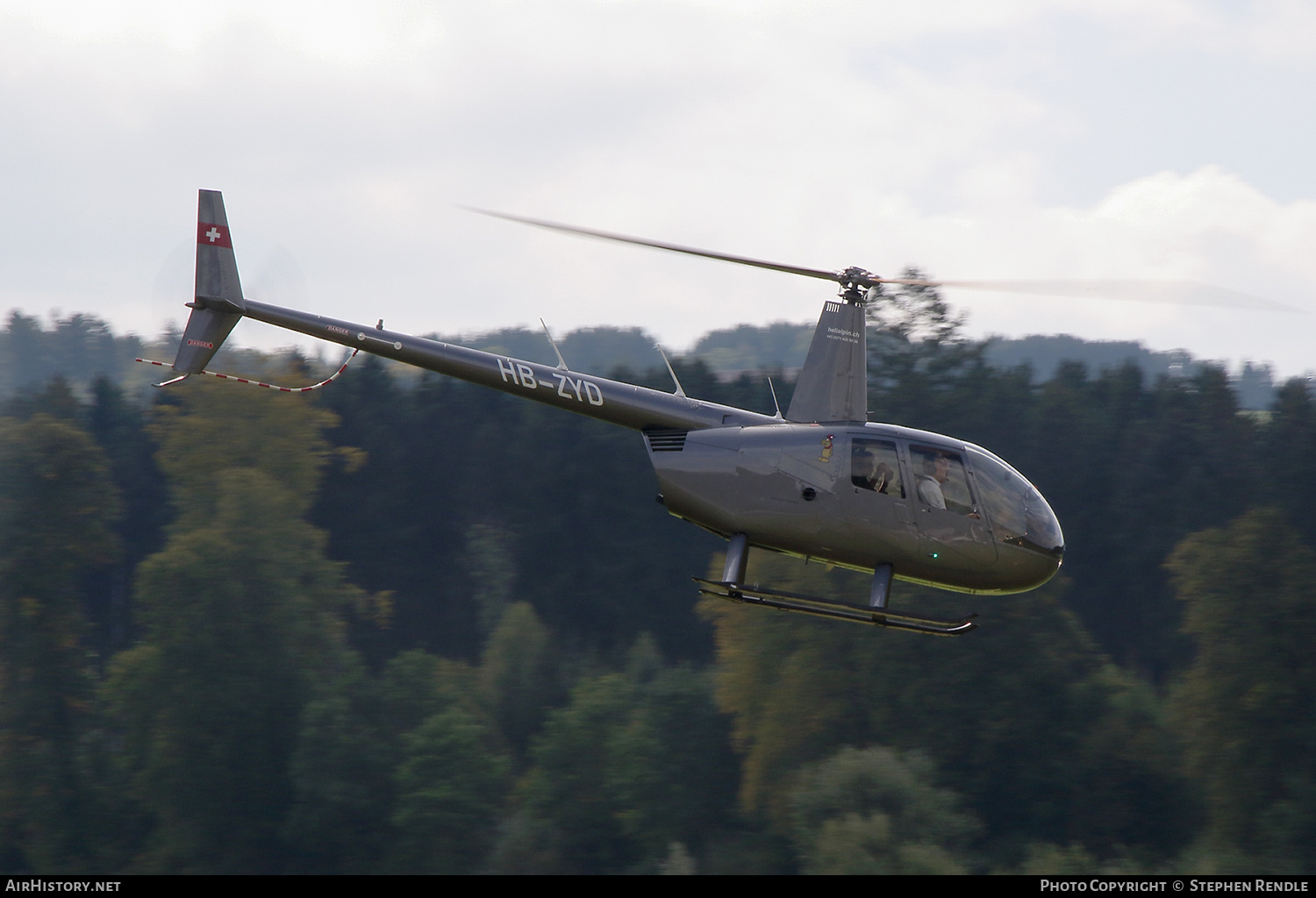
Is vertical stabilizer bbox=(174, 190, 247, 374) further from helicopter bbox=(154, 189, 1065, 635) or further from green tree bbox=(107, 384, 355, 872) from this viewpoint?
green tree bbox=(107, 384, 355, 872)

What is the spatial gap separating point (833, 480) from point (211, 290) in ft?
28.5

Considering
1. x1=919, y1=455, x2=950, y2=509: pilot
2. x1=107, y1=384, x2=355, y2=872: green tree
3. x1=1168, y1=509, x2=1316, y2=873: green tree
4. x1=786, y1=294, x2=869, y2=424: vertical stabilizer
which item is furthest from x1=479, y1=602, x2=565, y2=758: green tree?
x1=919, y1=455, x2=950, y2=509: pilot

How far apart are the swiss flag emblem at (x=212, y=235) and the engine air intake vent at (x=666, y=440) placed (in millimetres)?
6494

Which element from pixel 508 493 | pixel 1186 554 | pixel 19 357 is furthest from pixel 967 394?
pixel 19 357

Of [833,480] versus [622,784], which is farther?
[622,784]

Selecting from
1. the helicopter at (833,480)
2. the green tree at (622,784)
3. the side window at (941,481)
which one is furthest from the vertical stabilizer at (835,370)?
the green tree at (622,784)

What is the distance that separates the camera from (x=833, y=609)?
14414 mm

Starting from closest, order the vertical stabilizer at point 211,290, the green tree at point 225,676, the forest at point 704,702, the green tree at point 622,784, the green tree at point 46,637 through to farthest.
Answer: the vertical stabilizer at point 211,290
the forest at point 704,702
the green tree at point 225,676
the green tree at point 622,784
the green tree at point 46,637

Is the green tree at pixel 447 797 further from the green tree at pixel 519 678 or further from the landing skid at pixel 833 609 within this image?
the landing skid at pixel 833 609

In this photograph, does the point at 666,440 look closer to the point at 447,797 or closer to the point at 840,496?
the point at 840,496

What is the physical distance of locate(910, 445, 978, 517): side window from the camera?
14.6 m

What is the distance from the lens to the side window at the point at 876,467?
14609mm

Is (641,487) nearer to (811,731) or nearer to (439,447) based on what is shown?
(439,447)

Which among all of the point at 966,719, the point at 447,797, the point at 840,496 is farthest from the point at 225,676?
the point at 840,496
